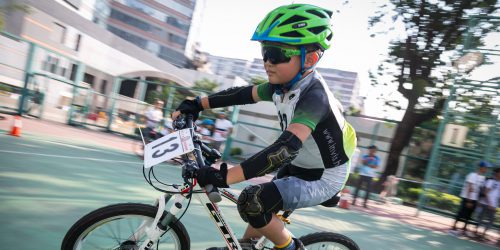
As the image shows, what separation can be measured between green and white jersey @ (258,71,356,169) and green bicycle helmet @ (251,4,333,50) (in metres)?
0.26

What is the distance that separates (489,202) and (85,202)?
26.4ft

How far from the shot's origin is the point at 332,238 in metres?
2.64

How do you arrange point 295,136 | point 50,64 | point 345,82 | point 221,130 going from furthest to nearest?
point 345,82, point 50,64, point 221,130, point 295,136

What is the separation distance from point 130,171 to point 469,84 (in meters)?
9.07

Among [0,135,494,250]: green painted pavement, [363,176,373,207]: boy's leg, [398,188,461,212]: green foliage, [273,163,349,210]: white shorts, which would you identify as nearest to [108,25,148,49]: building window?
[0,135,494,250]: green painted pavement

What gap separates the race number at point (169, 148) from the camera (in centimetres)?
198

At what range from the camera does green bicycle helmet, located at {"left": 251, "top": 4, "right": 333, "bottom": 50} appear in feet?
7.06

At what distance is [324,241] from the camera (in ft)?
8.71

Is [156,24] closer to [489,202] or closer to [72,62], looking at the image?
[72,62]

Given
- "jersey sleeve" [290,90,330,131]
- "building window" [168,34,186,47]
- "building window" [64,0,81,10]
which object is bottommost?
"jersey sleeve" [290,90,330,131]

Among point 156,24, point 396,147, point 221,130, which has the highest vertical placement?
point 156,24

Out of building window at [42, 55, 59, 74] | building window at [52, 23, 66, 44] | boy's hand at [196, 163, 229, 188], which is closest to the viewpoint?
boy's hand at [196, 163, 229, 188]

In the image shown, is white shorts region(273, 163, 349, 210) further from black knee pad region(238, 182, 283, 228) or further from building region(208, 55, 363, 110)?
building region(208, 55, 363, 110)

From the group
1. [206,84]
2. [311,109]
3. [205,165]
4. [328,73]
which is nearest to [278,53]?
[311,109]
